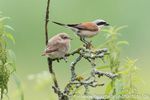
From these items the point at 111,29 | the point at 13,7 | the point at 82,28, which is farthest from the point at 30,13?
the point at 111,29

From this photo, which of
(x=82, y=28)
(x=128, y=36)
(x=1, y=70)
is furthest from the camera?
(x=128, y=36)

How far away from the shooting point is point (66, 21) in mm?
10484

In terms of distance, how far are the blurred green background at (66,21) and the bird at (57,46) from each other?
4.11 metres

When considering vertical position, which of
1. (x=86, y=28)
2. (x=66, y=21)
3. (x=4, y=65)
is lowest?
(x=4, y=65)

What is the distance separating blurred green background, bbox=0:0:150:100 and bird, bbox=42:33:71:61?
4.11 meters

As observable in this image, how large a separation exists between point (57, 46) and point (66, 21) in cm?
625

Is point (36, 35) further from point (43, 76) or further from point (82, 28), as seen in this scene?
point (43, 76)

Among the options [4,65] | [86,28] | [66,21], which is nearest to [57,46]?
[4,65]

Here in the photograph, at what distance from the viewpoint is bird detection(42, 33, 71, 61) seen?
13.5ft

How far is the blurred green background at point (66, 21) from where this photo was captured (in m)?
9.32

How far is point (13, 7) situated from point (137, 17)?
1552 mm

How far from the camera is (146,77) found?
7.61 metres

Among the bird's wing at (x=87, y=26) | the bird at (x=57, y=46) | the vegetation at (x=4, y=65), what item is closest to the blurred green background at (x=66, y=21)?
the bird's wing at (x=87, y=26)

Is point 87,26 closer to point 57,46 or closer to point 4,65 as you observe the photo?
point 57,46
